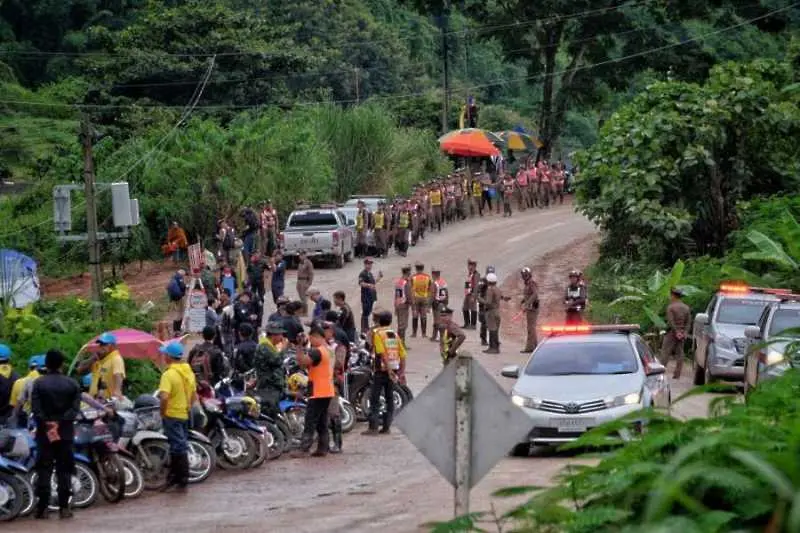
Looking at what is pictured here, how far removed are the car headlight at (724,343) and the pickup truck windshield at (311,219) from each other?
17718 mm

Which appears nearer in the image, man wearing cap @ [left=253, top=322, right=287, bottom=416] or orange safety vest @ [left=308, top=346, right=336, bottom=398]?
orange safety vest @ [left=308, top=346, right=336, bottom=398]

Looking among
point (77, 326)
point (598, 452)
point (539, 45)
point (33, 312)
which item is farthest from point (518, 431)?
point (539, 45)

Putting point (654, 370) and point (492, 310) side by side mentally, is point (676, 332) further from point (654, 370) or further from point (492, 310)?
point (654, 370)

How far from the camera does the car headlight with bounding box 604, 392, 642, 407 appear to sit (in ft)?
63.0

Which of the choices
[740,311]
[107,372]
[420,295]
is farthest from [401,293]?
[107,372]

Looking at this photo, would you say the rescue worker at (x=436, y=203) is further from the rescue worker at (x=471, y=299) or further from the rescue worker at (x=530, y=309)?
the rescue worker at (x=530, y=309)

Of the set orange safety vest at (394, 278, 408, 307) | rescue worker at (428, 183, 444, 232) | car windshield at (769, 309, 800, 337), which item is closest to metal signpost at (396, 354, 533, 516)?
car windshield at (769, 309, 800, 337)

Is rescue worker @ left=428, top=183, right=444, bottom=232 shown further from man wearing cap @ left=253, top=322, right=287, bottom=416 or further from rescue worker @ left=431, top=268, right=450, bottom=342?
man wearing cap @ left=253, top=322, right=287, bottom=416

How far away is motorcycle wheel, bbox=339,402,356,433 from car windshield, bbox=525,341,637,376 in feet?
9.91

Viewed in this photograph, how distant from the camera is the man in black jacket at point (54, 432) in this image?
16.0 metres

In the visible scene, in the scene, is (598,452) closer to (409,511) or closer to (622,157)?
(409,511)

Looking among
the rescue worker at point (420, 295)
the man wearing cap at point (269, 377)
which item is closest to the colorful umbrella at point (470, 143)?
the rescue worker at point (420, 295)

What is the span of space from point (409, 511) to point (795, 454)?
8.56 metres

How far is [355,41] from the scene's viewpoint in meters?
77.9
